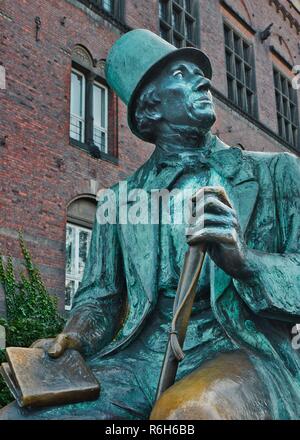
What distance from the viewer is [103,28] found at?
13.9 meters

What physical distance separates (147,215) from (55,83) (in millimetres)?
10220

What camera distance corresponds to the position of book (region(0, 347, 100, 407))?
177 centimetres

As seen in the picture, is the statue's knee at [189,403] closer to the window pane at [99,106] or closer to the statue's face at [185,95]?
the statue's face at [185,95]

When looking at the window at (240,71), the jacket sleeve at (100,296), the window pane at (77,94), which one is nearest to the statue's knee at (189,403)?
the jacket sleeve at (100,296)

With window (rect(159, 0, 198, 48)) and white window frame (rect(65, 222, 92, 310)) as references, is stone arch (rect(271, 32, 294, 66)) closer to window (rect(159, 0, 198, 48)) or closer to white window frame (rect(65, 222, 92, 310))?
window (rect(159, 0, 198, 48))

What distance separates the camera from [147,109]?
101 inches

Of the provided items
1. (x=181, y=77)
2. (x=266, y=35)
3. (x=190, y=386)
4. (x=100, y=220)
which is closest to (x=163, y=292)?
(x=100, y=220)

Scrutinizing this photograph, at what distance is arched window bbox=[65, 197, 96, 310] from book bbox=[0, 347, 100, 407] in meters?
9.43

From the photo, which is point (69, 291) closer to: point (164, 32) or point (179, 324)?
point (164, 32)

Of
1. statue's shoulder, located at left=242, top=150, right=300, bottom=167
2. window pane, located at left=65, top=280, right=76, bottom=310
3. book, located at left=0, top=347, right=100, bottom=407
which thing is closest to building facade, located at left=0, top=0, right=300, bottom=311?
window pane, located at left=65, top=280, right=76, bottom=310

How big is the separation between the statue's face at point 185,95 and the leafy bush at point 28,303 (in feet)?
24.9

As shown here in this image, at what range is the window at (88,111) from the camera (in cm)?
1279

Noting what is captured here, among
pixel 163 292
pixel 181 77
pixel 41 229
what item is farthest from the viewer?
pixel 41 229
